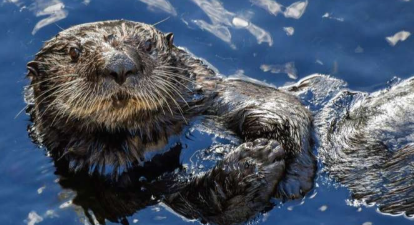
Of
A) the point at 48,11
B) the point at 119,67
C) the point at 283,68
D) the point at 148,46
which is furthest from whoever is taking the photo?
the point at 48,11

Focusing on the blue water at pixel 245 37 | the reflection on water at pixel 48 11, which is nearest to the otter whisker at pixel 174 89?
the blue water at pixel 245 37

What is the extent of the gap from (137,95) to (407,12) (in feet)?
10.9

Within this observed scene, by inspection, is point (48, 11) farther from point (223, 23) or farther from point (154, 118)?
point (154, 118)

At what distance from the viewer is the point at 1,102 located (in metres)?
7.53

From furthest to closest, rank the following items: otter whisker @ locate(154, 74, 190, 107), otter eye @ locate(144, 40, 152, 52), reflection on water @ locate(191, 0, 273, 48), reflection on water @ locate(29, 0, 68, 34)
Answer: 1. reflection on water @ locate(29, 0, 68, 34)
2. reflection on water @ locate(191, 0, 273, 48)
3. otter eye @ locate(144, 40, 152, 52)
4. otter whisker @ locate(154, 74, 190, 107)

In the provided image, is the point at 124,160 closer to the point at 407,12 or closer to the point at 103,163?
the point at 103,163

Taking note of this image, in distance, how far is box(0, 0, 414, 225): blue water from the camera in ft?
24.6

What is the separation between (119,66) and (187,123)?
1033 mm

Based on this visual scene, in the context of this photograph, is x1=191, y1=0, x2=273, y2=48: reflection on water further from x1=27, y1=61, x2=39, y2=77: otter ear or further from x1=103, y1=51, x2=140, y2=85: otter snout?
x1=103, y1=51, x2=140, y2=85: otter snout

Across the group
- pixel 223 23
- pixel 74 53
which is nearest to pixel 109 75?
pixel 74 53

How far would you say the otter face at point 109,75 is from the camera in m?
5.82

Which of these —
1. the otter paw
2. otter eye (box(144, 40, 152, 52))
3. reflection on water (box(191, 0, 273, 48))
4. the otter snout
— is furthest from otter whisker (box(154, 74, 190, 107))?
reflection on water (box(191, 0, 273, 48))

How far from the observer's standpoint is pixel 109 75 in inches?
225

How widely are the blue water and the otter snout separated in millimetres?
→ 1326
